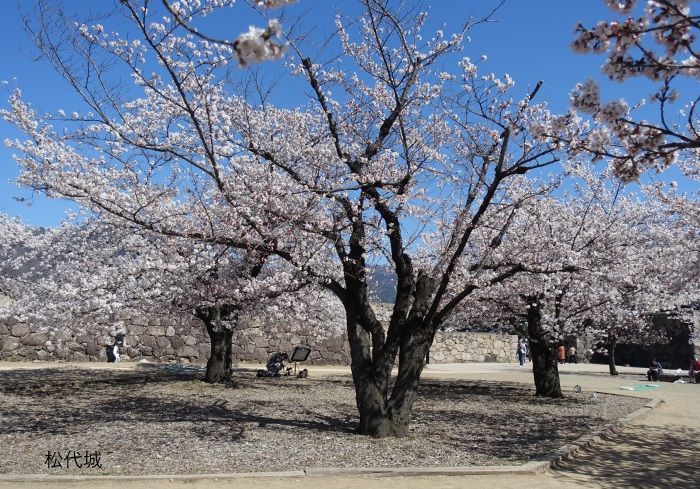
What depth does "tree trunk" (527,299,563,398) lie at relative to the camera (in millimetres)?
11773

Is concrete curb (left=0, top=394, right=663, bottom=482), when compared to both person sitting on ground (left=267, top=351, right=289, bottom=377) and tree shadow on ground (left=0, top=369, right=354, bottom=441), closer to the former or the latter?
tree shadow on ground (left=0, top=369, right=354, bottom=441)

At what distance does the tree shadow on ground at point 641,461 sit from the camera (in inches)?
224

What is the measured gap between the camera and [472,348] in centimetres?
2756

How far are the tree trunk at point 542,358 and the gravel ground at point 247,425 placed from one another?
1.18 feet

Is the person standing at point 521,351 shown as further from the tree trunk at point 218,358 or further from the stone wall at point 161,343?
the tree trunk at point 218,358

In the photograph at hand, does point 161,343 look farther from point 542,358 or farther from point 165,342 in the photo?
point 542,358

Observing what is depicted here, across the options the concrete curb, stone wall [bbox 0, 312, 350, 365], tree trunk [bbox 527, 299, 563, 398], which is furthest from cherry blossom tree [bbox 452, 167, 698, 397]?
stone wall [bbox 0, 312, 350, 365]

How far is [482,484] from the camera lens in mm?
5328

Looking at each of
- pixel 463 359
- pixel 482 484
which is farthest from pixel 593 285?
pixel 463 359

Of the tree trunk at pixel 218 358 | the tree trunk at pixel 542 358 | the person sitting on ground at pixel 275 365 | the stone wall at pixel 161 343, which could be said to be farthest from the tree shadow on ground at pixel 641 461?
the stone wall at pixel 161 343

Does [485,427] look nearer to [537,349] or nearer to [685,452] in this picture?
[685,452]

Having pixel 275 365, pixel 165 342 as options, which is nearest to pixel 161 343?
pixel 165 342

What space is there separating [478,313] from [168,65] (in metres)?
8.80

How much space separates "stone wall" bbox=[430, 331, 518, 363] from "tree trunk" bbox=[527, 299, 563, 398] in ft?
41.9
